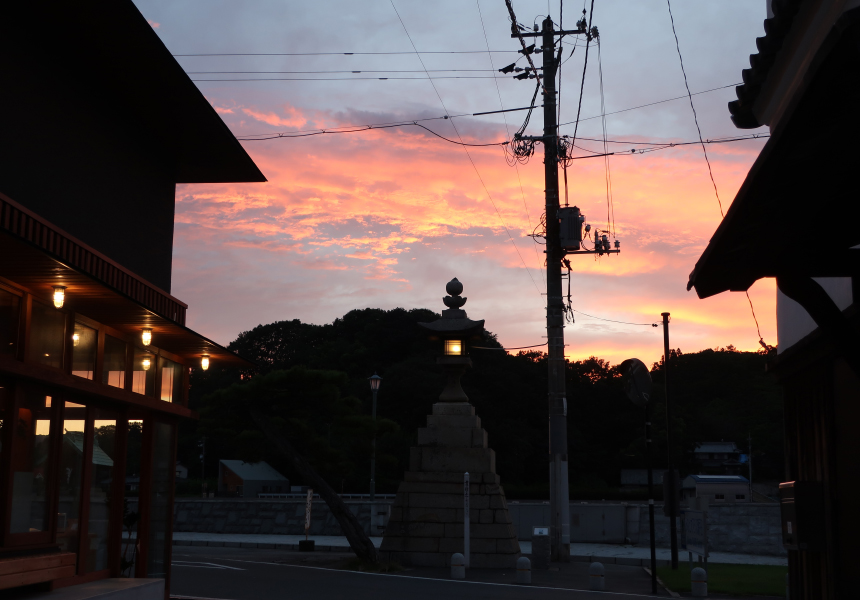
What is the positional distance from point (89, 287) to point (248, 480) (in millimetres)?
64621

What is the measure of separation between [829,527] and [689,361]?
89431mm

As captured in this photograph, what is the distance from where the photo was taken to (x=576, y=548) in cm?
2819

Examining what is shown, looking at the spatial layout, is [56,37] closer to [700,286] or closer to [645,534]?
[700,286]

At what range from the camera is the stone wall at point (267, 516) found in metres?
31.8

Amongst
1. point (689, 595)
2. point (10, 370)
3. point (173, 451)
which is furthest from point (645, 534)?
point (10, 370)

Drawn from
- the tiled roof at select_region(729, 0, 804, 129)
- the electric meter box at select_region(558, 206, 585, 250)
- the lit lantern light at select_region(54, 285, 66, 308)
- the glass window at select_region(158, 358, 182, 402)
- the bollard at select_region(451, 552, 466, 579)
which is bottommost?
the bollard at select_region(451, 552, 466, 579)

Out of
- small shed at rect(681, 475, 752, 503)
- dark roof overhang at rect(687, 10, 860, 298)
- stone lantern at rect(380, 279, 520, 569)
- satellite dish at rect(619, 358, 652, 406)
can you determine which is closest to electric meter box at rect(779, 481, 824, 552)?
dark roof overhang at rect(687, 10, 860, 298)

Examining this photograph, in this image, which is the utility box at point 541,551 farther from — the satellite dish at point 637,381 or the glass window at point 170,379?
the glass window at point 170,379

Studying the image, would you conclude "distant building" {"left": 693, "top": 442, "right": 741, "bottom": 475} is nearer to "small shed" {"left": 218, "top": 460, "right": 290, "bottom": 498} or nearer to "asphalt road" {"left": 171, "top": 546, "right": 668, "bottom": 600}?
"small shed" {"left": 218, "top": 460, "right": 290, "bottom": 498}

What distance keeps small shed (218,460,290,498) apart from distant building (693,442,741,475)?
4177 centimetres

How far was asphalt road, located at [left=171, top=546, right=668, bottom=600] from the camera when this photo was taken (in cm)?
1509

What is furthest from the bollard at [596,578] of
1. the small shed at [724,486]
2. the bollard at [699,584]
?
the small shed at [724,486]

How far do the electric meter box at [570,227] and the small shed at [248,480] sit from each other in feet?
171

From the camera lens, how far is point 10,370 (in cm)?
802
